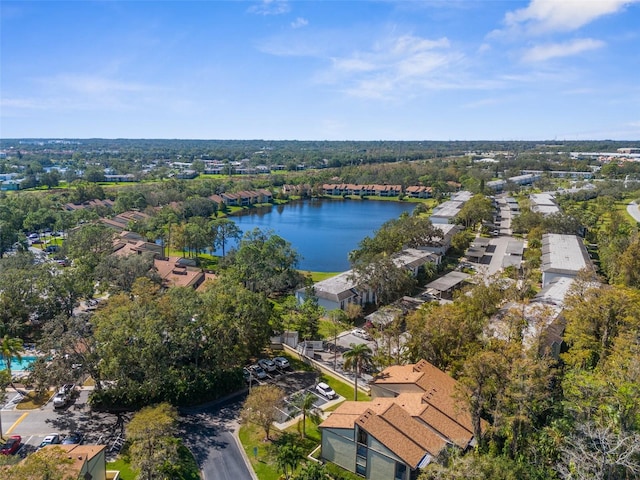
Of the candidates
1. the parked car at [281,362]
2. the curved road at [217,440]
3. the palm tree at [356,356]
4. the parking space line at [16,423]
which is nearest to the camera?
the curved road at [217,440]

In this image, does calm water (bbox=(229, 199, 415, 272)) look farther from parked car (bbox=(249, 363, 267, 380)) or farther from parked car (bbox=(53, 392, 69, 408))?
parked car (bbox=(53, 392, 69, 408))

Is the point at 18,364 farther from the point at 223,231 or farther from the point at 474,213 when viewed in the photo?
the point at 474,213

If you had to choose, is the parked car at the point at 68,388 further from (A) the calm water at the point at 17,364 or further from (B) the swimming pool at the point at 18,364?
(A) the calm water at the point at 17,364

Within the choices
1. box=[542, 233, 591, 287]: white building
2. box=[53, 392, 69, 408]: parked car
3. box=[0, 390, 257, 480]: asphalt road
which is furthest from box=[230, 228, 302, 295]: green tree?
box=[542, 233, 591, 287]: white building

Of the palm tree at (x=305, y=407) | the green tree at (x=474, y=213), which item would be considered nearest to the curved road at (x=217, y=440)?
the palm tree at (x=305, y=407)

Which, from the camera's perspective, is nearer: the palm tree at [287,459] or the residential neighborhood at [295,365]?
the palm tree at [287,459]

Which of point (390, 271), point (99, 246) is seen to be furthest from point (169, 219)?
point (390, 271)
